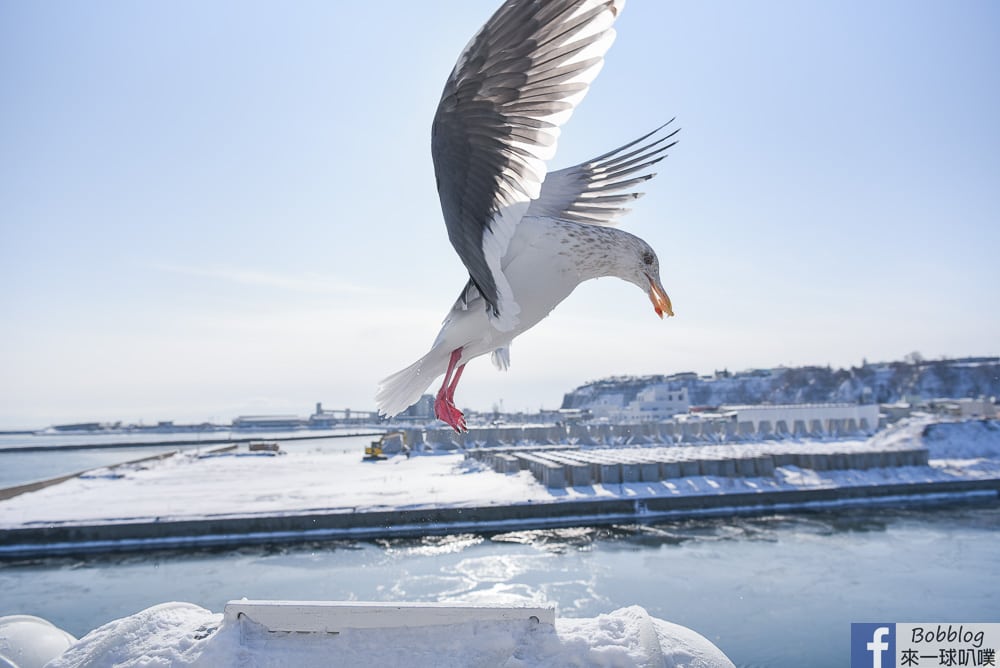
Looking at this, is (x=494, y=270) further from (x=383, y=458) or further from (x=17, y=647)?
(x=383, y=458)

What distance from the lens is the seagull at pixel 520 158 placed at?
78.5 inches

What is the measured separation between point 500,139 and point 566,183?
113 centimetres

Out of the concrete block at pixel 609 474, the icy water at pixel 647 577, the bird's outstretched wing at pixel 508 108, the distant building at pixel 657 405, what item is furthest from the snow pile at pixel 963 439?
the distant building at pixel 657 405

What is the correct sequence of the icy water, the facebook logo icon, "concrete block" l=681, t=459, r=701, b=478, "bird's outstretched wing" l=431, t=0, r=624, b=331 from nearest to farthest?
"bird's outstretched wing" l=431, t=0, r=624, b=331 < the facebook logo icon < the icy water < "concrete block" l=681, t=459, r=701, b=478

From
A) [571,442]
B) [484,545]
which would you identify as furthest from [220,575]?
[571,442]

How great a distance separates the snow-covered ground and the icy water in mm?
1934

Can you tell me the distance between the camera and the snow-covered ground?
1656 cm

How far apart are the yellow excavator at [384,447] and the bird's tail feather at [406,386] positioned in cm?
2831

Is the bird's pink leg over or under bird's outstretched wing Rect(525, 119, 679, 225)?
under

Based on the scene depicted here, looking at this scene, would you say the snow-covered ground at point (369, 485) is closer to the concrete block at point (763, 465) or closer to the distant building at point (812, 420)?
the concrete block at point (763, 465)

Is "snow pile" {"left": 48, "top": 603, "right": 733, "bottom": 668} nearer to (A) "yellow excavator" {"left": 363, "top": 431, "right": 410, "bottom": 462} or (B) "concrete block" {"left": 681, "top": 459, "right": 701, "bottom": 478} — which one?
(B) "concrete block" {"left": 681, "top": 459, "right": 701, "bottom": 478}

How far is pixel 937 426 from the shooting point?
88.5 ft

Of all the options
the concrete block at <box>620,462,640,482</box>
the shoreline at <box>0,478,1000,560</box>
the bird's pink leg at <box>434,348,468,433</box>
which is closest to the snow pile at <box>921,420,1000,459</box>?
the shoreline at <box>0,478,1000,560</box>

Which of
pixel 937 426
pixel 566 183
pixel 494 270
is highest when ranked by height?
pixel 566 183
